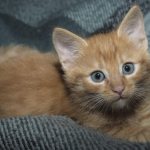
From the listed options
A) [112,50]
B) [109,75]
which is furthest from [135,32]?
[109,75]

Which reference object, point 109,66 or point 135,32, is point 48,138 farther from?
point 135,32

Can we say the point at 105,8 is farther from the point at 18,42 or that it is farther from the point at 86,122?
the point at 86,122

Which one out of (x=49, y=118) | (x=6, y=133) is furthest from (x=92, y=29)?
(x=6, y=133)

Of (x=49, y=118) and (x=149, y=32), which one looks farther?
(x=149, y=32)

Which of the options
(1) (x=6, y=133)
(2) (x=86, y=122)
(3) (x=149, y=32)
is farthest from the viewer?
(3) (x=149, y=32)

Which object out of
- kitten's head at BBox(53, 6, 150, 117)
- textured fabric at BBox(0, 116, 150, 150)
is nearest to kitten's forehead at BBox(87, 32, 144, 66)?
kitten's head at BBox(53, 6, 150, 117)

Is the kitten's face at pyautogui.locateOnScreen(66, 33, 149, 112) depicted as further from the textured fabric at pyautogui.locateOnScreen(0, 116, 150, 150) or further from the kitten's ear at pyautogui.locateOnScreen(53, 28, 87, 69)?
the textured fabric at pyautogui.locateOnScreen(0, 116, 150, 150)
